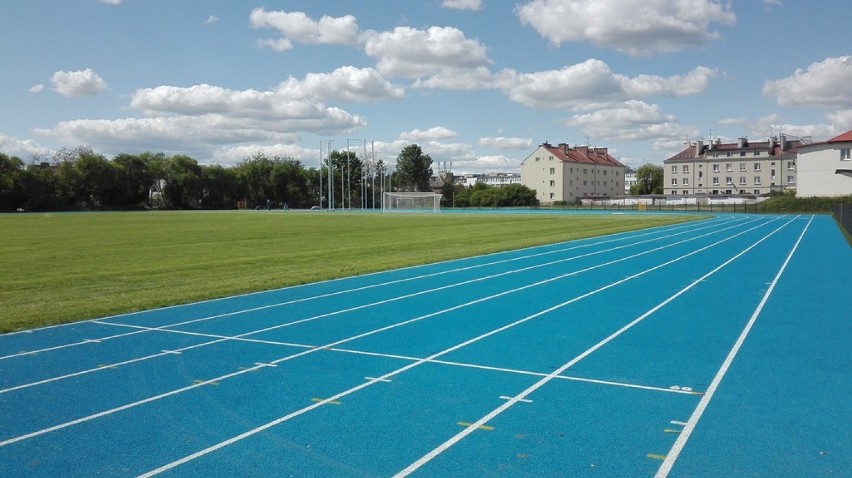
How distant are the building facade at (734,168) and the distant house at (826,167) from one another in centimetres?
2908

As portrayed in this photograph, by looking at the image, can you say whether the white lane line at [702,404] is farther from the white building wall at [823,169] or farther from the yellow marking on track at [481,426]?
the white building wall at [823,169]

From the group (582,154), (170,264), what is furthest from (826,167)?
(170,264)

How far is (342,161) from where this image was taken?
12288cm

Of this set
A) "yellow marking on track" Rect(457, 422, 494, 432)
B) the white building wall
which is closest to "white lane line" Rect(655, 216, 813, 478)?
"yellow marking on track" Rect(457, 422, 494, 432)

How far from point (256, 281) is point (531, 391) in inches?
387

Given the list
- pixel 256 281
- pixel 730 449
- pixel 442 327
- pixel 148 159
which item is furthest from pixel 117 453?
pixel 148 159

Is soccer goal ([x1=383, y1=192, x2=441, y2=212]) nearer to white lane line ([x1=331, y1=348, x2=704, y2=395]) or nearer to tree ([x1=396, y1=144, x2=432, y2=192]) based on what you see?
tree ([x1=396, y1=144, x2=432, y2=192])

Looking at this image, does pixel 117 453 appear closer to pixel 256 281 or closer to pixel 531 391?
pixel 531 391

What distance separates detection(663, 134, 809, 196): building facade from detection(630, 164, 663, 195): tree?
97.7 feet

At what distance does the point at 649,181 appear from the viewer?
140m

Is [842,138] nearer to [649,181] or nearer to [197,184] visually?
[649,181]

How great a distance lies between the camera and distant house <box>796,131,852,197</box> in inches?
2621

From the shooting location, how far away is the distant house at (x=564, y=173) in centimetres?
10744

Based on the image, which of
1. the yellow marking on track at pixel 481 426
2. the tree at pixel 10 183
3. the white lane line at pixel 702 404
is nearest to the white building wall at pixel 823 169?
the white lane line at pixel 702 404
